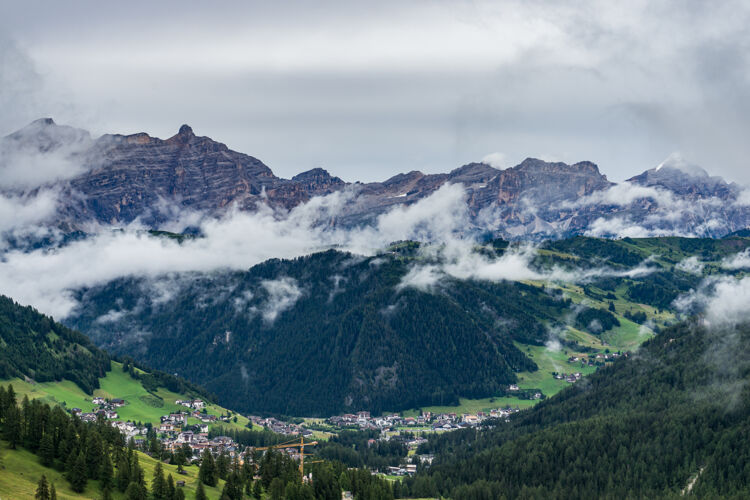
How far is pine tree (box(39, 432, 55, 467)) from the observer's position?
169137mm

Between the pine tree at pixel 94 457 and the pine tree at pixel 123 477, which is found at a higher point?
the pine tree at pixel 94 457

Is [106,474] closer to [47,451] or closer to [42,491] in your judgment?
[47,451]

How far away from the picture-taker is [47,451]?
555ft

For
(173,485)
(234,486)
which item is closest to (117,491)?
(173,485)

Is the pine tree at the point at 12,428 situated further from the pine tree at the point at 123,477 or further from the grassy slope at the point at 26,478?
the pine tree at the point at 123,477

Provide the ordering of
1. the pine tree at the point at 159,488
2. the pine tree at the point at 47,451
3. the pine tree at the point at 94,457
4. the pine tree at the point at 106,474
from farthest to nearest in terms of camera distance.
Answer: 1. the pine tree at the point at 159,488
2. the pine tree at the point at 94,457
3. the pine tree at the point at 47,451
4. the pine tree at the point at 106,474

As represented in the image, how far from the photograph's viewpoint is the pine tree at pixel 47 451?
16914 centimetres

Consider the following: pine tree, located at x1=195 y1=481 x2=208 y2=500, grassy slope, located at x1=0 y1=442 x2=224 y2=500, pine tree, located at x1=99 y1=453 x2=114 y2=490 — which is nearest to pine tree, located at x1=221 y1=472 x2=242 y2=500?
pine tree, located at x1=195 y1=481 x2=208 y2=500

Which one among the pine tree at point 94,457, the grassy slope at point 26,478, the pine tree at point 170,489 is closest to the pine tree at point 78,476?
the grassy slope at point 26,478

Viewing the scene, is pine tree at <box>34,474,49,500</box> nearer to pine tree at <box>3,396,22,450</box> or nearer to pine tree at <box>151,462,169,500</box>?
pine tree at <box>151,462,169,500</box>

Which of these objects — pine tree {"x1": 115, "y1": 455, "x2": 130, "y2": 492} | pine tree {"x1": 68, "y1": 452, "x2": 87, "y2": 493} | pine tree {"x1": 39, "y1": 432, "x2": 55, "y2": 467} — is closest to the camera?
pine tree {"x1": 68, "y1": 452, "x2": 87, "y2": 493}

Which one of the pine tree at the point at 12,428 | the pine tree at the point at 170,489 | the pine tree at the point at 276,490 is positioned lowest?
the pine tree at the point at 276,490

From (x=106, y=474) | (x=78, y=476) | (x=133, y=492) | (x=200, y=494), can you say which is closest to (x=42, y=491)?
(x=78, y=476)

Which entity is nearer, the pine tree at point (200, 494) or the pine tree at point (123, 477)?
the pine tree at point (123, 477)
